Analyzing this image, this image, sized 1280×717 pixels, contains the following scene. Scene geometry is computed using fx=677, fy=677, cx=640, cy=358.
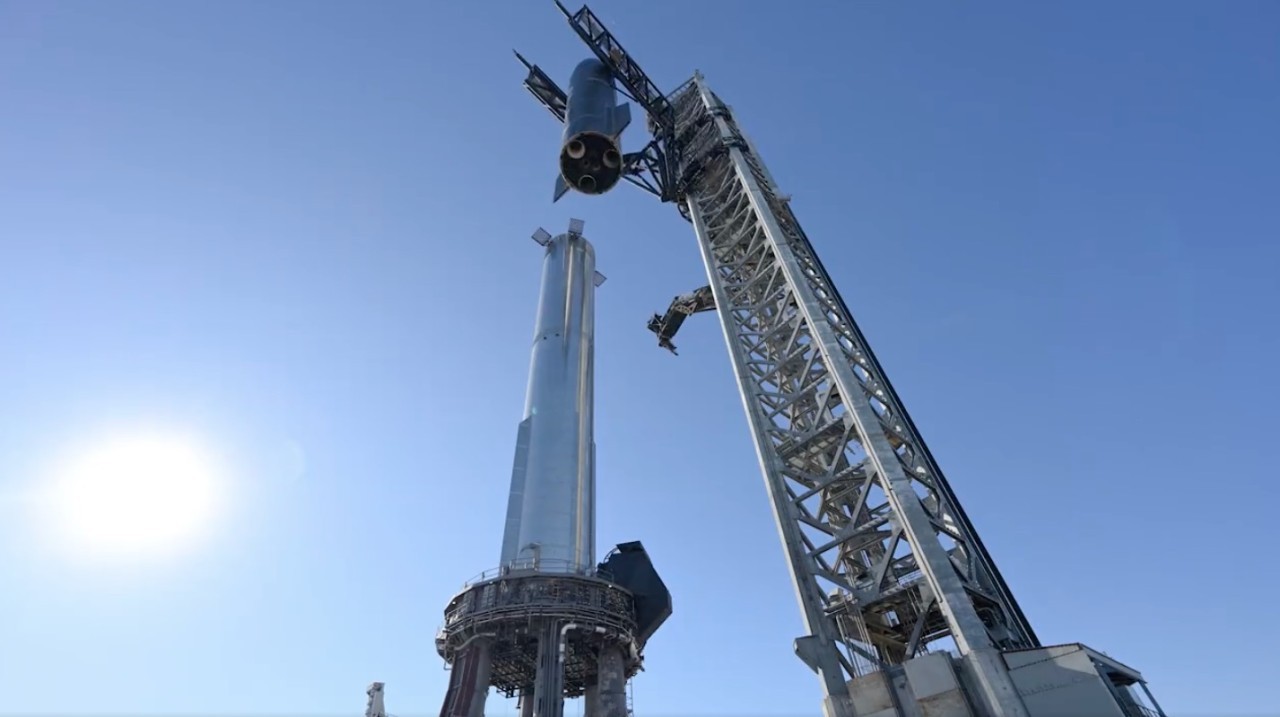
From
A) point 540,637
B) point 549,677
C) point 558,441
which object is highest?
point 558,441

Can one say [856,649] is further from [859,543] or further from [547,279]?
[547,279]

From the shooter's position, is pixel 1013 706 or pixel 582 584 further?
pixel 582 584

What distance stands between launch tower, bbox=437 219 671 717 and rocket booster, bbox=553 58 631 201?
15275 millimetres

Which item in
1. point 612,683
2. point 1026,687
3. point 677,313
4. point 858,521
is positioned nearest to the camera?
point 1026,687

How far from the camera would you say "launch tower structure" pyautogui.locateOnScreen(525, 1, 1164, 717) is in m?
11.9

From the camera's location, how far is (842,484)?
746 inches

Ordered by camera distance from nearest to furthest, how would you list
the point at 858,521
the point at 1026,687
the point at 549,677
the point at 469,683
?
the point at 1026,687
the point at 858,521
the point at 549,677
the point at 469,683

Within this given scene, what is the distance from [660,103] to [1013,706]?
32221 mm

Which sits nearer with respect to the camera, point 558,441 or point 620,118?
point 620,118

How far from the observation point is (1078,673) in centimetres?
1109

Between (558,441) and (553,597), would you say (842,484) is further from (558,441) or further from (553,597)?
(558,441)

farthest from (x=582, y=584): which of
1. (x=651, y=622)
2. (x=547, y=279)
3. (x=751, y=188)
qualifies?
(x=547, y=279)

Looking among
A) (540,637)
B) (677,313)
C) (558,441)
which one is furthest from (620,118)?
(540,637)

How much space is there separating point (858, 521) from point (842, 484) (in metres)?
2.52
